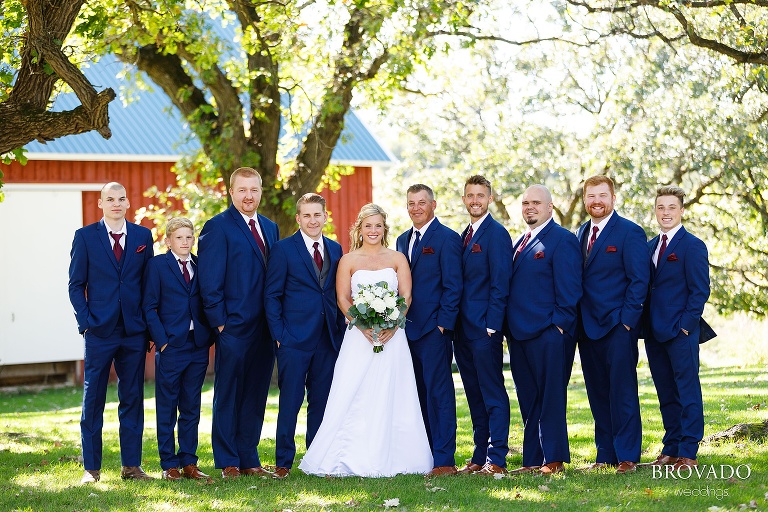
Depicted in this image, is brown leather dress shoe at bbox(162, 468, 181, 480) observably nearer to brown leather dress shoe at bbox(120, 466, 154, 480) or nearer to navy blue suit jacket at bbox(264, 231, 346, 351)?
Result: brown leather dress shoe at bbox(120, 466, 154, 480)

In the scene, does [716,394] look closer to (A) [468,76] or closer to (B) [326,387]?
(B) [326,387]

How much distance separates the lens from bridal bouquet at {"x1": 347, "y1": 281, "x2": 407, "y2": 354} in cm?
765

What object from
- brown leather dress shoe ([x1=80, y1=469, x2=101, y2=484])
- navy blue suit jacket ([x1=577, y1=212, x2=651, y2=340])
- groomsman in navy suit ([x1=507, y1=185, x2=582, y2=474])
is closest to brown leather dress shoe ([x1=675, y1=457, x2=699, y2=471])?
groomsman in navy suit ([x1=507, y1=185, x2=582, y2=474])

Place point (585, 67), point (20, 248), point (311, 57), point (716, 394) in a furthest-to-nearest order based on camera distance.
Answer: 1. point (585, 67)
2. point (20, 248)
3. point (311, 57)
4. point (716, 394)

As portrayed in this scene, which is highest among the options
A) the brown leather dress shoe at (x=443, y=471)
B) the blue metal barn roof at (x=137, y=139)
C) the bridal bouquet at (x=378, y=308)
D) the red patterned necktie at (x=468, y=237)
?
the blue metal barn roof at (x=137, y=139)

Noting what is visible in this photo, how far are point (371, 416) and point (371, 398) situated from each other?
145mm

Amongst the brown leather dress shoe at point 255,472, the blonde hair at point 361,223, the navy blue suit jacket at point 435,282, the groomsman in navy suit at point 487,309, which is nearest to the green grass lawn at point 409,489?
the brown leather dress shoe at point 255,472

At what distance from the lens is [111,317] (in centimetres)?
759

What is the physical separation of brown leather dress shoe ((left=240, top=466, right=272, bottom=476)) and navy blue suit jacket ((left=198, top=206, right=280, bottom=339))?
1.11 metres

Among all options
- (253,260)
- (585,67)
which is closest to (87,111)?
(253,260)

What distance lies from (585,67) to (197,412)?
16.9m

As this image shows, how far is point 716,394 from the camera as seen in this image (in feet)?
40.6

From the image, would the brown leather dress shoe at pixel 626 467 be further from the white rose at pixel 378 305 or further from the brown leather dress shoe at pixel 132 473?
the brown leather dress shoe at pixel 132 473

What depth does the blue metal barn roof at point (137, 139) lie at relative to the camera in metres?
18.2
